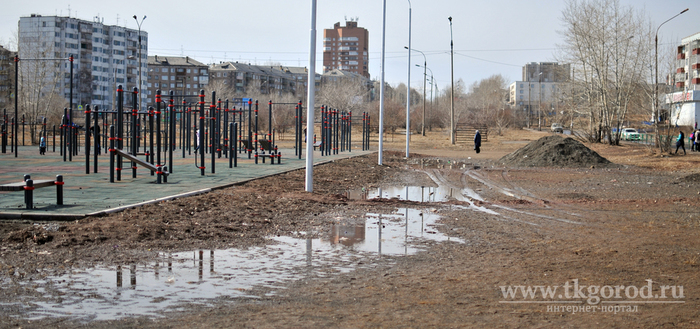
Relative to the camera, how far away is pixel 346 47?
18200cm

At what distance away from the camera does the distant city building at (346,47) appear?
17988 cm

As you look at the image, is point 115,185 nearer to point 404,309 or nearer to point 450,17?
point 404,309

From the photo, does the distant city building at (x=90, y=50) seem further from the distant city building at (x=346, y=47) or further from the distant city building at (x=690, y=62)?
the distant city building at (x=690, y=62)

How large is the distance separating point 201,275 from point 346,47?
179897 mm

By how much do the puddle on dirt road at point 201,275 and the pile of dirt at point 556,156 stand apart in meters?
19.4

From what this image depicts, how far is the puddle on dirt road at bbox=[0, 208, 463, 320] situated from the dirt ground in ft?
0.69

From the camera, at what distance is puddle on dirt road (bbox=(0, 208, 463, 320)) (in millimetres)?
4902

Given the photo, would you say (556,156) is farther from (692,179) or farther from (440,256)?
(440,256)

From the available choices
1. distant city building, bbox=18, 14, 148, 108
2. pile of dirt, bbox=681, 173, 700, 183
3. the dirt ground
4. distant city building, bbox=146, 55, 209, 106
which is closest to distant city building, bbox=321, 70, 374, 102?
distant city building, bbox=146, 55, 209, 106

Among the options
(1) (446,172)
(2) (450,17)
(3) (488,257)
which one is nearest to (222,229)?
(3) (488,257)

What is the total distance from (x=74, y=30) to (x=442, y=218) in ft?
390

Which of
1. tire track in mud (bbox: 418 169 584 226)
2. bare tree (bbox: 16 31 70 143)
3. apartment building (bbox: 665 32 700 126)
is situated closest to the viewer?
tire track in mud (bbox: 418 169 584 226)

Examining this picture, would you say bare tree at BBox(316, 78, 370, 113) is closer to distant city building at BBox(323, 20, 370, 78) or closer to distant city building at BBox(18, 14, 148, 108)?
distant city building at BBox(18, 14, 148, 108)

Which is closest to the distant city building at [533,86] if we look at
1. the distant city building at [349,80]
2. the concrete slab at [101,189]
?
the distant city building at [349,80]
